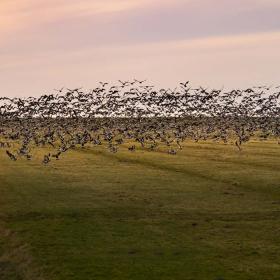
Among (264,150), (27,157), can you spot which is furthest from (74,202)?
(264,150)

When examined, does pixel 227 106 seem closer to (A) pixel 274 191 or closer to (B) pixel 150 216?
(A) pixel 274 191

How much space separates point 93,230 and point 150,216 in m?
4.67

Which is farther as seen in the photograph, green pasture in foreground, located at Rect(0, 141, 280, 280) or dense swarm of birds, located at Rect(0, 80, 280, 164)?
dense swarm of birds, located at Rect(0, 80, 280, 164)

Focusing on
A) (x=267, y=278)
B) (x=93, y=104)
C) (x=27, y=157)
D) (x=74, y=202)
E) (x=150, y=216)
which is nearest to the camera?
(x=267, y=278)

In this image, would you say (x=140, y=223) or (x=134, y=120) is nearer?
(x=140, y=223)

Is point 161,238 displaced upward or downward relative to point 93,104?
downward

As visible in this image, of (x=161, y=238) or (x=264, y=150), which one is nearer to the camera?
(x=161, y=238)

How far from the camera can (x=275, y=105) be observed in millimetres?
139125

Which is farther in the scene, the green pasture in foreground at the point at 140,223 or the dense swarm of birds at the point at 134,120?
the dense swarm of birds at the point at 134,120

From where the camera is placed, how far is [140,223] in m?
31.8

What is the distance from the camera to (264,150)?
3243 inches

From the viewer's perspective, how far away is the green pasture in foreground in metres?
23.6

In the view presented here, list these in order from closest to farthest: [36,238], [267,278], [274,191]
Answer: [267,278] → [36,238] → [274,191]

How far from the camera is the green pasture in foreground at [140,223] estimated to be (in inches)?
928
